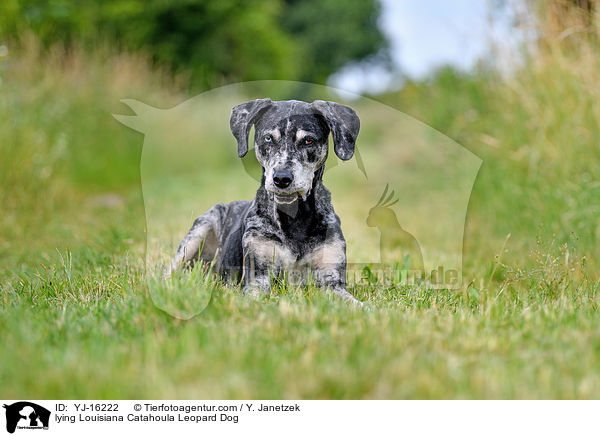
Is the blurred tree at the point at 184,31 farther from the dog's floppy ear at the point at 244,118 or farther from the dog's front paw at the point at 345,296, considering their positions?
the dog's front paw at the point at 345,296

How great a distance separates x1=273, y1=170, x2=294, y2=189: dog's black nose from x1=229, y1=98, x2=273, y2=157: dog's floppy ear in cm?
44

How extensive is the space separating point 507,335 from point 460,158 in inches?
262

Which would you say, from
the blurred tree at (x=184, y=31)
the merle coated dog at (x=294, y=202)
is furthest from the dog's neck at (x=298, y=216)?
the blurred tree at (x=184, y=31)

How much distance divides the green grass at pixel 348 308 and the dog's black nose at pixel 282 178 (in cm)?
65

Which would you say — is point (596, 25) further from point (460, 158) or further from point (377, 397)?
point (377, 397)

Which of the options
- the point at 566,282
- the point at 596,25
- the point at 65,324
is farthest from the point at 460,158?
the point at 65,324

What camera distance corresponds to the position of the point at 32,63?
35.4 ft

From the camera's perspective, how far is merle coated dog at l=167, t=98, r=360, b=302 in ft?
10.7

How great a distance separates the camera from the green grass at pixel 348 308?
2.19 meters

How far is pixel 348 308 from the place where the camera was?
9.94 feet

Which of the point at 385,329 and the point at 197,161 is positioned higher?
the point at 197,161
